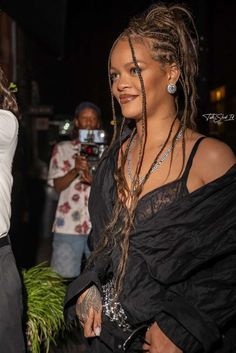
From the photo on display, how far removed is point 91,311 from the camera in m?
1.69

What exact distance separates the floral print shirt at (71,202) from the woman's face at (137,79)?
7.09 ft

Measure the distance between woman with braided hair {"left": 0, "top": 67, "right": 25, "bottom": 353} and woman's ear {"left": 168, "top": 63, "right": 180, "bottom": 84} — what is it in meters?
0.74

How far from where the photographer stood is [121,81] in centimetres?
165

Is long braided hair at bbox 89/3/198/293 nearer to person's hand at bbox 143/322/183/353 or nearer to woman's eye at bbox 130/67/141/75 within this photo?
woman's eye at bbox 130/67/141/75

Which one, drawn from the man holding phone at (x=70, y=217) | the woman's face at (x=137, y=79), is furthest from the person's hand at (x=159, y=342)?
the man holding phone at (x=70, y=217)

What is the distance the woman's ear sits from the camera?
1638 millimetres

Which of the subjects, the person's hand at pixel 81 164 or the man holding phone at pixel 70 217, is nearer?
the person's hand at pixel 81 164

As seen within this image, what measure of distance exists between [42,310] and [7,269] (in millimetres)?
810

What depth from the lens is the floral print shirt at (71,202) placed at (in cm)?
376

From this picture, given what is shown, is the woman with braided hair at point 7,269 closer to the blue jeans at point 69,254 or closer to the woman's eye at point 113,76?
the woman's eye at point 113,76

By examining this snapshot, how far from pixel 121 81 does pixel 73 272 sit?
2.38 meters

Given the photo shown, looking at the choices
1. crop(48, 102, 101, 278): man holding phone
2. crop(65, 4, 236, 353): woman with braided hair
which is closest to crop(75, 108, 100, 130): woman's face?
crop(48, 102, 101, 278): man holding phone

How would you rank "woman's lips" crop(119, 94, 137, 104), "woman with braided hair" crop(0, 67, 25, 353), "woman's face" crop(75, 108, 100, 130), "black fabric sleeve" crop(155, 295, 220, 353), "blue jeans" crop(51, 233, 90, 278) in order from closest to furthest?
"black fabric sleeve" crop(155, 295, 220, 353), "woman's lips" crop(119, 94, 137, 104), "woman with braided hair" crop(0, 67, 25, 353), "blue jeans" crop(51, 233, 90, 278), "woman's face" crop(75, 108, 100, 130)

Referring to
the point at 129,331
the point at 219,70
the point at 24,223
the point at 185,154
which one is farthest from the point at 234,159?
the point at 24,223
